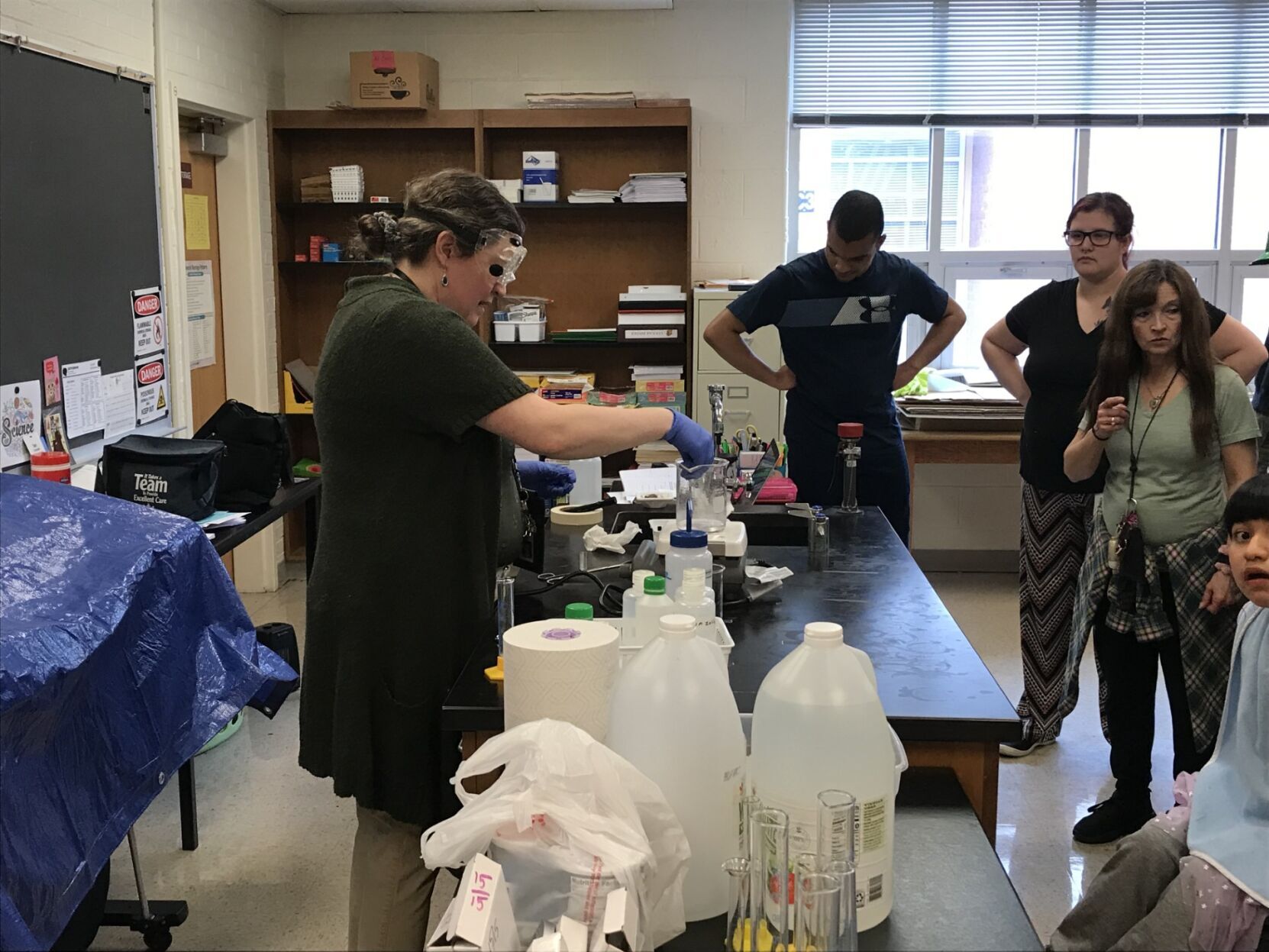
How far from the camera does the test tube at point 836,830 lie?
1039 mm

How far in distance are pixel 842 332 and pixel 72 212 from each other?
227 cm

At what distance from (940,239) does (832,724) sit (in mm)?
4884

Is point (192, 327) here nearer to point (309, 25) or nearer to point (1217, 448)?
point (309, 25)

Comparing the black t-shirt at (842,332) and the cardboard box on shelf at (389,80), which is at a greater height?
the cardboard box on shelf at (389,80)

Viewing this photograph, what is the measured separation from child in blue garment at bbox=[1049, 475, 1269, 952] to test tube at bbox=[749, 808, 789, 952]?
933mm

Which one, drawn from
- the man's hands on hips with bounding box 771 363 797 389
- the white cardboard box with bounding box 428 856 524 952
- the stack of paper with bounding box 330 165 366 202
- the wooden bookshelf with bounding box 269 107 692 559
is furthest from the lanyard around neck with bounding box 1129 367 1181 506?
the stack of paper with bounding box 330 165 366 202

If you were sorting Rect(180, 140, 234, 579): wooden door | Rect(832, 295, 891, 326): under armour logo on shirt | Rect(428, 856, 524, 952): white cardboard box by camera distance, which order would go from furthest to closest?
Rect(180, 140, 234, 579): wooden door → Rect(832, 295, 891, 326): under armour logo on shirt → Rect(428, 856, 524, 952): white cardboard box

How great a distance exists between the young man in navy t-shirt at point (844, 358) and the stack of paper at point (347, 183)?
7.86ft

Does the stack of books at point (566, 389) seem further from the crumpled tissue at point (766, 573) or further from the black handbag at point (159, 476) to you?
the crumpled tissue at point (766, 573)

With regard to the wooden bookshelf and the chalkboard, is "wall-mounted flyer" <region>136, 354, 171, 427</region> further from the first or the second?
the wooden bookshelf

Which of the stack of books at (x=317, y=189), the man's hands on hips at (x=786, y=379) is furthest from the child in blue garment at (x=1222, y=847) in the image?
the stack of books at (x=317, y=189)

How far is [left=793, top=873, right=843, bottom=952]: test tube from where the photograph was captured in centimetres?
96

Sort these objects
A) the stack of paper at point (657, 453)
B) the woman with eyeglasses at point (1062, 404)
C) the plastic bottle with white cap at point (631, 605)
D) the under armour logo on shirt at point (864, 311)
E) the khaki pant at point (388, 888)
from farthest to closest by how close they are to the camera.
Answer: the stack of paper at point (657, 453) → the under armour logo on shirt at point (864, 311) → the woman with eyeglasses at point (1062, 404) → the khaki pant at point (388, 888) → the plastic bottle with white cap at point (631, 605)

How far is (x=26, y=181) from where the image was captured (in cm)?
327
